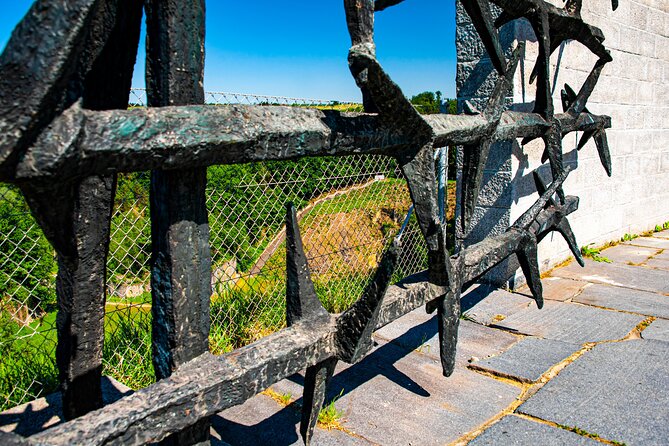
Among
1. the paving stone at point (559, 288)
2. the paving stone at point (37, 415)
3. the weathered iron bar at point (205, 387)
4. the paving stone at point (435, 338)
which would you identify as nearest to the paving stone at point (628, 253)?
the paving stone at point (559, 288)

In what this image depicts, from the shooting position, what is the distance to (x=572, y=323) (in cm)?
368

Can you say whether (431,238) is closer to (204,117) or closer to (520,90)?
(204,117)

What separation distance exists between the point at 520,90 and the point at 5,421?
12.1 ft

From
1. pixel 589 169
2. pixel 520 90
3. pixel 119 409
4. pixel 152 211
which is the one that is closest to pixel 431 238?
pixel 152 211

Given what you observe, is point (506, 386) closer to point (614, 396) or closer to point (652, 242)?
point (614, 396)

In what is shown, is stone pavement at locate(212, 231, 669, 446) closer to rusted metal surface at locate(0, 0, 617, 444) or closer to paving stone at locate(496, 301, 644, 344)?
paving stone at locate(496, 301, 644, 344)

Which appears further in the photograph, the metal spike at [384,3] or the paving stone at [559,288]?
the paving stone at [559,288]

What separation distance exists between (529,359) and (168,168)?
2430 millimetres

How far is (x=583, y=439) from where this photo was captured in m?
2.33

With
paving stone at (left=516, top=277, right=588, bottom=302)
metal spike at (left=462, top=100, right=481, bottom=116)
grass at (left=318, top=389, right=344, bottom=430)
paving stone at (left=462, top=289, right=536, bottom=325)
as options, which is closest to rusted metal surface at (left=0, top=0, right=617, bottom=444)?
metal spike at (left=462, top=100, right=481, bottom=116)

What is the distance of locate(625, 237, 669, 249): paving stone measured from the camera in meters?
5.89

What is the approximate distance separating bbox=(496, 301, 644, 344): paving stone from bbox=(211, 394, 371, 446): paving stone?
5.45ft

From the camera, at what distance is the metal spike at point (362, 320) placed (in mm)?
1813

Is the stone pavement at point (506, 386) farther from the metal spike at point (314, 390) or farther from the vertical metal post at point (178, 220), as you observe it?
the vertical metal post at point (178, 220)
